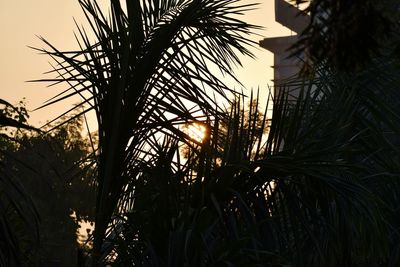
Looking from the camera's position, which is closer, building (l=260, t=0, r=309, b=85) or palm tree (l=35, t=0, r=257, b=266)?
palm tree (l=35, t=0, r=257, b=266)

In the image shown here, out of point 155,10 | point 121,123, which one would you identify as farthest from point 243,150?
point 155,10

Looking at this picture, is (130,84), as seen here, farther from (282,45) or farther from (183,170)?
(282,45)

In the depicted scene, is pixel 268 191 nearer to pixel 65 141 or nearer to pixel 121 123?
pixel 121 123

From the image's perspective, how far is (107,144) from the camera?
6.68m

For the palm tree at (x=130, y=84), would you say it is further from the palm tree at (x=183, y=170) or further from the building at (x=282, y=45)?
the building at (x=282, y=45)

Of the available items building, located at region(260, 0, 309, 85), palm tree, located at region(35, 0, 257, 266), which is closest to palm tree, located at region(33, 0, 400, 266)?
palm tree, located at region(35, 0, 257, 266)

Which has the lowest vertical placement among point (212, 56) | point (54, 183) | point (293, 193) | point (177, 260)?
Result: point (177, 260)

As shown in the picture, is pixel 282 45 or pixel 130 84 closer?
pixel 130 84

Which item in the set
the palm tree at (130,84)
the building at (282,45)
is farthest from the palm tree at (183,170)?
the building at (282,45)

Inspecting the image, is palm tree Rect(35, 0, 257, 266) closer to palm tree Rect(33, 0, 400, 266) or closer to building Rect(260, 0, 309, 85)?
palm tree Rect(33, 0, 400, 266)

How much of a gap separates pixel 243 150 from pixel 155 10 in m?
1.35

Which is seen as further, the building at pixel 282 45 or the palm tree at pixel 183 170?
the building at pixel 282 45

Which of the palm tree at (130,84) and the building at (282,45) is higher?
the building at (282,45)

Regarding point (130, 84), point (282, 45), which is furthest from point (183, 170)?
point (282, 45)
